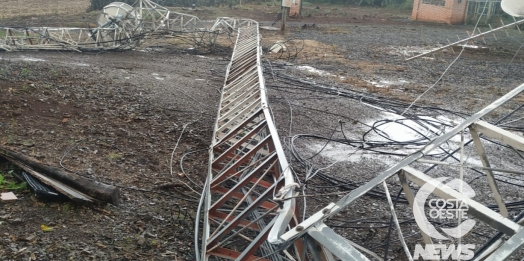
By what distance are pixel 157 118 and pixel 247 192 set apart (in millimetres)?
5136

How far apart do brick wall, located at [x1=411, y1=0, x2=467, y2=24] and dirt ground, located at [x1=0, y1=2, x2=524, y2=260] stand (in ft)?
39.9

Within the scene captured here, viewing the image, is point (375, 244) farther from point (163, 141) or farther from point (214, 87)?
point (214, 87)

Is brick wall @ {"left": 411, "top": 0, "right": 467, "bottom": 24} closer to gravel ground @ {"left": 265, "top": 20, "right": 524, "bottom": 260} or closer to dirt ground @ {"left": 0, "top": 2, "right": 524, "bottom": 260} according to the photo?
gravel ground @ {"left": 265, "top": 20, "right": 524, "bottom": 260}

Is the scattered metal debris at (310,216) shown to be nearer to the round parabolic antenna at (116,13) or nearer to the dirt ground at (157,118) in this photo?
the dirt ground at (157,118)

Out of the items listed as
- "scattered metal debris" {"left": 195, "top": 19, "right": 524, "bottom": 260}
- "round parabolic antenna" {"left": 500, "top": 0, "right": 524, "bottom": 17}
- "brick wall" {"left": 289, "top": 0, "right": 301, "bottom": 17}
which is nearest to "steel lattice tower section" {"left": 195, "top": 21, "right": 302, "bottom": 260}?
"scattered metal debris" {"left": 195, "top": 19, "right": 524, "bottom": 260}

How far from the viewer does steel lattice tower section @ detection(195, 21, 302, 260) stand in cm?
449

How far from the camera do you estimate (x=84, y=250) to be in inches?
209

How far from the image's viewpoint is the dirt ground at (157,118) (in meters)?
5.77

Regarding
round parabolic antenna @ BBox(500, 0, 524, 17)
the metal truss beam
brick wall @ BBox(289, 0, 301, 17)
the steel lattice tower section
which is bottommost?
brick wall @ BBox(289, 0, 301, 17)

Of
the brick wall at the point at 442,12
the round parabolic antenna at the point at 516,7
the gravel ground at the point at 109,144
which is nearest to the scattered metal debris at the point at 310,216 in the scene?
the gravel ground at the point at 109,144

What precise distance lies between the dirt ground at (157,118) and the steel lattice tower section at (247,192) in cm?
47

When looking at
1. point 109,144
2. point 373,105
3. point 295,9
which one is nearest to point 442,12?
point 295,9

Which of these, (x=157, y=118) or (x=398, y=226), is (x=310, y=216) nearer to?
(x=398, y=226)

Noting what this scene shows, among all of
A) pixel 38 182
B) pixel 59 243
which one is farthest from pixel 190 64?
pixel 59 243
